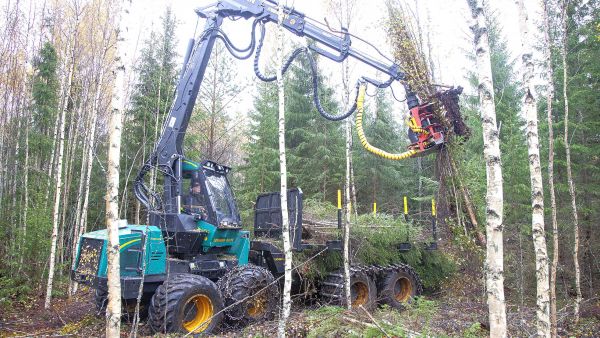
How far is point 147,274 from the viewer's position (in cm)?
641

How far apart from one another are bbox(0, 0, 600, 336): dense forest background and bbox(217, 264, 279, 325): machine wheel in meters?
2.41

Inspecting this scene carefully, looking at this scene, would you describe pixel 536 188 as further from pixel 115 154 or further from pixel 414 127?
pixel 115 154

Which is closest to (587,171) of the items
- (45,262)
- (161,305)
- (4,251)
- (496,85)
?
(496,85)

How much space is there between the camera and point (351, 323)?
19.8 ft

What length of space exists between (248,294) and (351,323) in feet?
5.59

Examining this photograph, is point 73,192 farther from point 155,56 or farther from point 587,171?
point 587,171

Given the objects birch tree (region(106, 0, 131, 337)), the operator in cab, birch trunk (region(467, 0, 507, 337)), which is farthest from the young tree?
birch trunk (region(467, 0, 507, 337))

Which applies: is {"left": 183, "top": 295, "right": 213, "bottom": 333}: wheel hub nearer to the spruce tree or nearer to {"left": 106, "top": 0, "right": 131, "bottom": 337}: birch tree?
{"left": 106, "top": 0, "right": 131, "bottom": 337}: birch tree

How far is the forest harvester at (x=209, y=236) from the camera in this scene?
6254 mm

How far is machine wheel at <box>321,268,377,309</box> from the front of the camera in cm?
843

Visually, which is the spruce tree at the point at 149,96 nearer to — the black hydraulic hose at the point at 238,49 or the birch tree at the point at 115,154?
the black hydraulic hose at the point at 238,49

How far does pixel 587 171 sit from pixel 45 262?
14.2 m

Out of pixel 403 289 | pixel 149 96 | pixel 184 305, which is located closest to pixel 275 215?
pixel 184 305

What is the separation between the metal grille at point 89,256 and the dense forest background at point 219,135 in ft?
3.74
